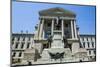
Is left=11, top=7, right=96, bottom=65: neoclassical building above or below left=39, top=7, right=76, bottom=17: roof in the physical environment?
below

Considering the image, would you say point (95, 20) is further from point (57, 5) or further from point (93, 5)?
point (57, 5)

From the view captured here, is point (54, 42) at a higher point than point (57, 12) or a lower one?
lower

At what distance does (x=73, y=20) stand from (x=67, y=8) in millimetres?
176

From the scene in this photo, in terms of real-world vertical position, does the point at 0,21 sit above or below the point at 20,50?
above

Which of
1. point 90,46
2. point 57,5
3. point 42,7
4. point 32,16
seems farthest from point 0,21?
point 90,46

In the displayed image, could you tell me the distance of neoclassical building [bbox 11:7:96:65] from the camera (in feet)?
7.69

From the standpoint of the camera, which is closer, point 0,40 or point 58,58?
point 0,40

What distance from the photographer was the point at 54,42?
2479mm

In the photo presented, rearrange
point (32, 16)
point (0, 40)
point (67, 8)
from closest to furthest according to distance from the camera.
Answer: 1. point (0, 40)
2. point (32, 16)
3. point (67, 8)

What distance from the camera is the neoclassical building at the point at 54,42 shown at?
2.34 meters

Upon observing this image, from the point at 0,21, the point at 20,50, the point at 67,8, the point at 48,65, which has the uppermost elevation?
the point at 67,8

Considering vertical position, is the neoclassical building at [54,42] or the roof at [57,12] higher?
the roof at [57,12]

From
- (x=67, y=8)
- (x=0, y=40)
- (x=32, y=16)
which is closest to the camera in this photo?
(x=0, y=40)

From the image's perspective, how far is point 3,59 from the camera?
225 cm
